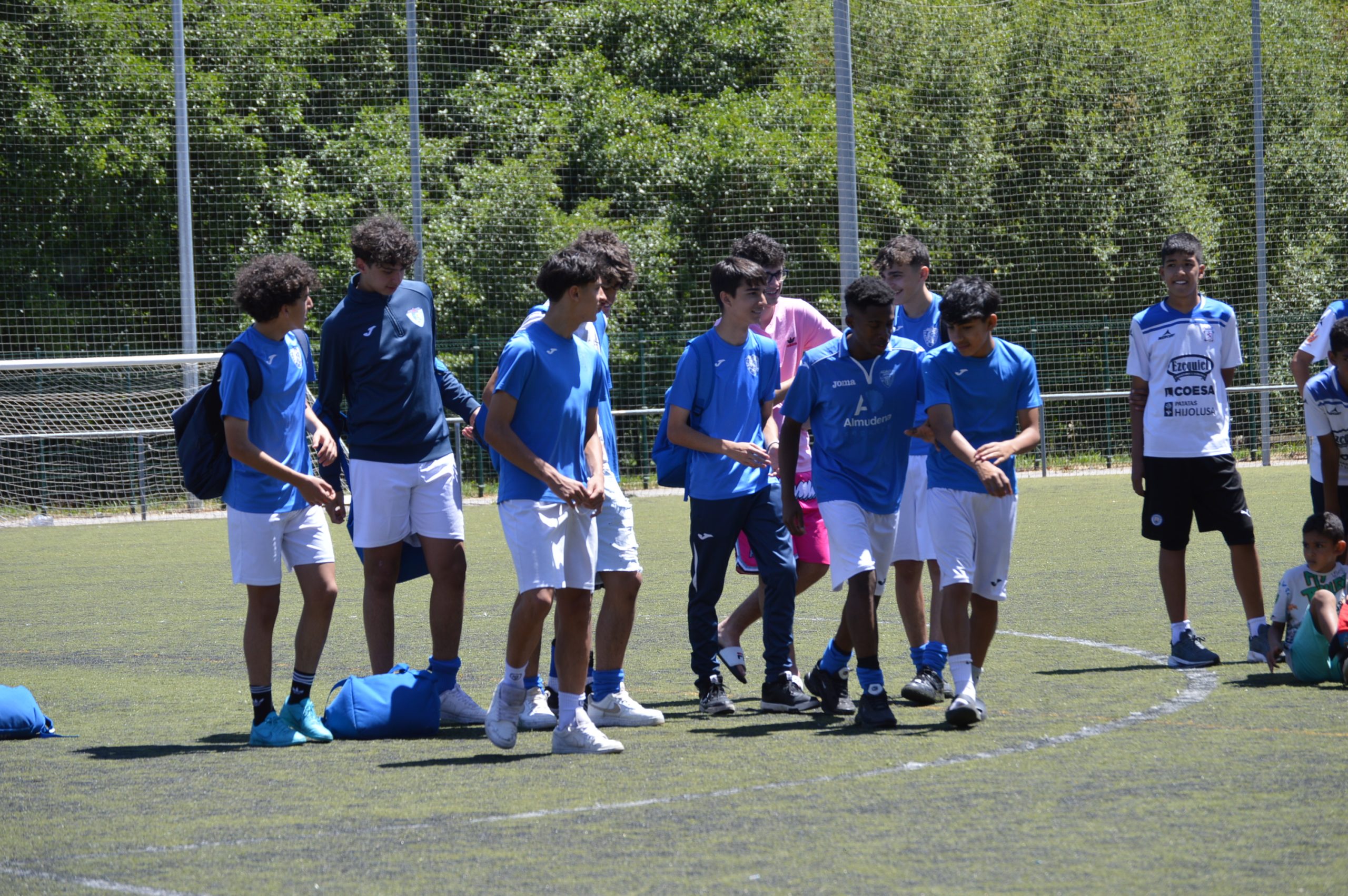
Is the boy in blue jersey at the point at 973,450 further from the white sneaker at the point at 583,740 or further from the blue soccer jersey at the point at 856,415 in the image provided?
the white sneaker at the point at 583,740

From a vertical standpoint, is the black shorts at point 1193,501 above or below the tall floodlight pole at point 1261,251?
below

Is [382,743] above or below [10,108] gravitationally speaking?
below

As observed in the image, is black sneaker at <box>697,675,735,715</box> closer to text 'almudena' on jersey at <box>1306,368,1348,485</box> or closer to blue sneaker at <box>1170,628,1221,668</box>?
blue sneaker at <box>1170,628,1221,668</box>

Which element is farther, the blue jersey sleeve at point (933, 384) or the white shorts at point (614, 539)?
the white shorts at point (614, 539)

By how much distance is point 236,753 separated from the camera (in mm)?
5871

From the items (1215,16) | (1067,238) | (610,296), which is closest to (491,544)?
(610,296)

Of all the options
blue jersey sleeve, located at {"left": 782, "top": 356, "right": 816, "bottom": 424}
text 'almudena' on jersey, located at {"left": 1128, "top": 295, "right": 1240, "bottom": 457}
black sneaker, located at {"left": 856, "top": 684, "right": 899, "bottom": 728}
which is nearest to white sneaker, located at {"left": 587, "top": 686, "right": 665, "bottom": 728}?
black sneaker, located at {"left": 856, "top": 684, "right": 899, "bottom": 728}

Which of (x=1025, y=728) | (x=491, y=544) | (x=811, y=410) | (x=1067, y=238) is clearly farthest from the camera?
(x=1067, y=238)

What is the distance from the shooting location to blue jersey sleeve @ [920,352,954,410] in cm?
604

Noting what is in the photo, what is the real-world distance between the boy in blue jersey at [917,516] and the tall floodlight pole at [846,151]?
9.77 metres

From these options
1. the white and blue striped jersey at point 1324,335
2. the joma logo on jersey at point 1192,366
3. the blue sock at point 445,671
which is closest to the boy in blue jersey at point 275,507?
the blue sock at point 445,671

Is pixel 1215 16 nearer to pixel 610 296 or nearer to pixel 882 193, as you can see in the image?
pixel 882 193

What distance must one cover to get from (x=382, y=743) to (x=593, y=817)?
176 cm

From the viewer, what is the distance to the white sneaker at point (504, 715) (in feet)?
18.4
